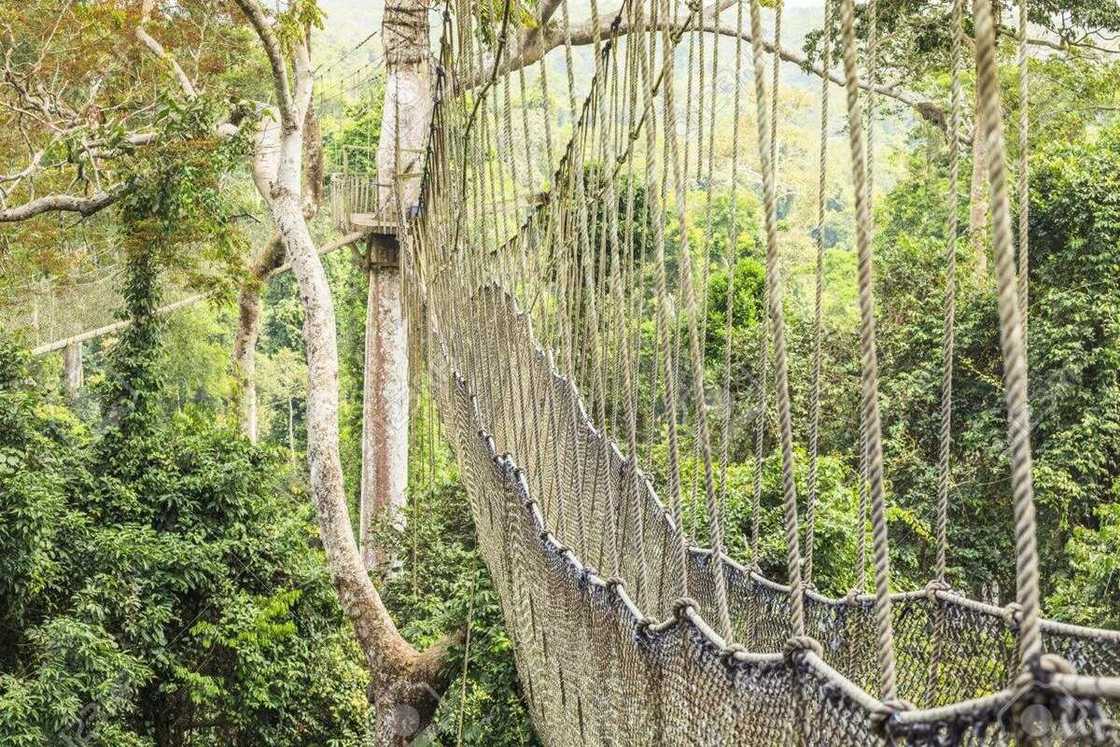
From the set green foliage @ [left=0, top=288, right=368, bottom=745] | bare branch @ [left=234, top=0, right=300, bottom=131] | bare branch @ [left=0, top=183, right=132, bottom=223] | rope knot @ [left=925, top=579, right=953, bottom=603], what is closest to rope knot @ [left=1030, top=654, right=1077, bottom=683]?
rope knot @ [left=925, top=579, right=953, bottom=603]

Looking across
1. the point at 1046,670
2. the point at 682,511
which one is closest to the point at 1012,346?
the point at 1046,670

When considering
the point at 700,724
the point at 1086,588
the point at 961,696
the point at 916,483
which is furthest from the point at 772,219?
the point at 916,483

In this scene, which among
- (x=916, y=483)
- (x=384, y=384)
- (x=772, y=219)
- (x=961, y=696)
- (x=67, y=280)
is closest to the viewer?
(x=772, y=219)

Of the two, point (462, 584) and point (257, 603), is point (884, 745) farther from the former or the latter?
point (257, 603)

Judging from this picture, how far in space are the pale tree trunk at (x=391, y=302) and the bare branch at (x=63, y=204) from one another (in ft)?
8.54

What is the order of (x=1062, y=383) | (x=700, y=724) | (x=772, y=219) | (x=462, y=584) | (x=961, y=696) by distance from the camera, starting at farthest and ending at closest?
(x=1062, y=383)
(x=462, y=584)
(x=961, y=696)
(x=700, y=724)
(x=772, y=219)

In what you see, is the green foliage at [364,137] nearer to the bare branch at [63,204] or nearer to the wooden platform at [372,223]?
the wooden platform at [372,223]

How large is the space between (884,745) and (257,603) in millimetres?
6778

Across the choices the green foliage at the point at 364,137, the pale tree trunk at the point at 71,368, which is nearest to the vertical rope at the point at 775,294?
the green foliage at the point at 364,137

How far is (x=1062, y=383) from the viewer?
8453mm

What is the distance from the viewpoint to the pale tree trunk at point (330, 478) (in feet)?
21.6

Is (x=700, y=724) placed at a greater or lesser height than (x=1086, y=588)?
greater

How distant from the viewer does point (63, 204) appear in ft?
22.4

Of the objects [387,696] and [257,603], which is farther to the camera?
[257,603]
